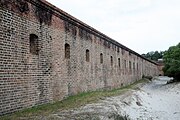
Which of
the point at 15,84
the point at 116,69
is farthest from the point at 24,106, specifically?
the point at 116,69

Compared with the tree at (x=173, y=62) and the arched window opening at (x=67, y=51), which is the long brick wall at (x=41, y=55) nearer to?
the arched window opening at (x=67, y=51)

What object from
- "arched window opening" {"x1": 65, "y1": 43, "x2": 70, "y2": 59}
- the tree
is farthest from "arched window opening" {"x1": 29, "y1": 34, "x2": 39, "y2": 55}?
the tree

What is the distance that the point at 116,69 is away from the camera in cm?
2880

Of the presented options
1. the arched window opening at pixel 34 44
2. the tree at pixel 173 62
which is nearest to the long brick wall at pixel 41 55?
the arched window opening at pixel 34 44

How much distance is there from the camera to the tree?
3532 centimetres

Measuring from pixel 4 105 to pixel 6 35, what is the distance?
2193 millimetres

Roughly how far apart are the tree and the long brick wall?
16.3 m

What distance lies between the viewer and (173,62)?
35.8 meters

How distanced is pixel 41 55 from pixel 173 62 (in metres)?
25.3

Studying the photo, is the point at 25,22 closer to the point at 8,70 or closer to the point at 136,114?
the point at 8,70

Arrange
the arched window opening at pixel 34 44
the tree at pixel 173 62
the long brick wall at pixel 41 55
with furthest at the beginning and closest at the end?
1. the tree at pixel 173 62
2. the arched window opening at pixel 34 44
3. the long brick wall at pixel 41 55

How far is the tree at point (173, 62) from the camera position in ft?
116

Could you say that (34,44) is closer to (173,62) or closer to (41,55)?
(41,55)

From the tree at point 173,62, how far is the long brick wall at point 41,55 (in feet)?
53.5
